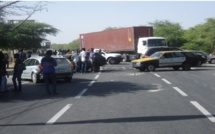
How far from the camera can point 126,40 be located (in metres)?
43.5

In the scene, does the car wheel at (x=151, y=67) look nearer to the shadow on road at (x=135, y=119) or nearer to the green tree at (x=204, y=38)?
the shadow on road at (x=135, y=119)

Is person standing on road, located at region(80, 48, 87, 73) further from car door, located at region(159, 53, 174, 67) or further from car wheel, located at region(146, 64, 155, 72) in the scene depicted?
car door, located at region(159, 53, 174, 67)

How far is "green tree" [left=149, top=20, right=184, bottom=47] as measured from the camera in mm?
70562

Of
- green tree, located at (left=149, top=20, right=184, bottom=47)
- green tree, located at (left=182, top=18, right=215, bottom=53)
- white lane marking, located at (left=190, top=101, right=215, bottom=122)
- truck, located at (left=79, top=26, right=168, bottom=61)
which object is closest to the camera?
white lane marking, located at (left=190, top=101, right=215, bottom=122)

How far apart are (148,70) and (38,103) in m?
16.0

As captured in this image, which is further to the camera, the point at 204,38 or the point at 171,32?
the point at 171,32

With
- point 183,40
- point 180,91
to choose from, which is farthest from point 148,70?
point 183,40

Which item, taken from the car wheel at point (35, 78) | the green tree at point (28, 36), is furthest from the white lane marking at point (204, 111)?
the green tree at point (28, 36)

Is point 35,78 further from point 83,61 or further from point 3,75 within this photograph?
point 83,61

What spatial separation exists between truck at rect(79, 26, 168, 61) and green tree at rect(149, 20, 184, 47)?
22.9 m

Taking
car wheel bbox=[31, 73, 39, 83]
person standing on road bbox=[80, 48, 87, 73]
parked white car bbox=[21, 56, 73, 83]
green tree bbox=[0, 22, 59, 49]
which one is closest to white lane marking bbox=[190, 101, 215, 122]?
parked white car bbox=[21, 56, 73, 83]

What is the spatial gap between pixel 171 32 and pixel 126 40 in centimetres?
3000

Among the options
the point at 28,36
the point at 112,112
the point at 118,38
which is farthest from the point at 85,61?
the point at 28,36

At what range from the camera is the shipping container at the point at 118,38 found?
41719mm
